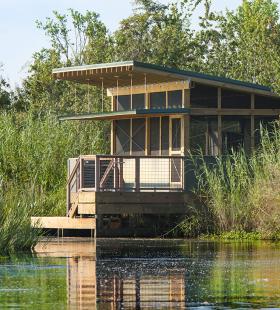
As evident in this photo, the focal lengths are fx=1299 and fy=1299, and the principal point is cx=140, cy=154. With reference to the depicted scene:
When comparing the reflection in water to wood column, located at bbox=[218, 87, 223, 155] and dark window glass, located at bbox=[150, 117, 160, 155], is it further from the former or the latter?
dark window glass, located at bbox=[150, 117, 160, 155]

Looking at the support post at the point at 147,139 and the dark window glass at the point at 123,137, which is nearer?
the support post at the point at 147,139

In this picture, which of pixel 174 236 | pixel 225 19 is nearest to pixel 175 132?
pixel 174 236

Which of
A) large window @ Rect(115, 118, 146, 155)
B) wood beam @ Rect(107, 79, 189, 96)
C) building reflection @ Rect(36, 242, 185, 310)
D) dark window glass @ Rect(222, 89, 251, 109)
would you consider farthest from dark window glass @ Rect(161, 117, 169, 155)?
building reflection @ Rect(36, 242, 185, 310)

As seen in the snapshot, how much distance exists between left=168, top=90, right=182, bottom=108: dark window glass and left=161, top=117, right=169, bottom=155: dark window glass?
1.51 ft

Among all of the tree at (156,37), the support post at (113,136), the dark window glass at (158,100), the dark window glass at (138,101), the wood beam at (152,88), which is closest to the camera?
the wood beam at (152,88)

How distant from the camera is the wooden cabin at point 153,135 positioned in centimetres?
3431

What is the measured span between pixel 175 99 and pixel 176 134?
103 cm

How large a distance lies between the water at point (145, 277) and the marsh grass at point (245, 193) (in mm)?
1233

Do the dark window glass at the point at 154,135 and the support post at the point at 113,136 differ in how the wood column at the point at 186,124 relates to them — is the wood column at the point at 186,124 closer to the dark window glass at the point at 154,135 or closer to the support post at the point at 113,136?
the dark window glass at the point at 154,135

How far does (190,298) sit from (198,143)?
716 inches

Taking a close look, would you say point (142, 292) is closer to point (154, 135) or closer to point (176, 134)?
point (176, 134)

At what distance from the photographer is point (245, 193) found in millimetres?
33281

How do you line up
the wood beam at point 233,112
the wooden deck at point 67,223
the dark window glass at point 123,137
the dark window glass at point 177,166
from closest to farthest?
the wooden deck at point 67,223
the dark window glass at point 177,166
the wood beam at point 233,112
the dark window glass at point 123,137

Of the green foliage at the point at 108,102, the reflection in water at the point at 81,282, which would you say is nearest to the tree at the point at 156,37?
the green foliage at the point at 108,102
